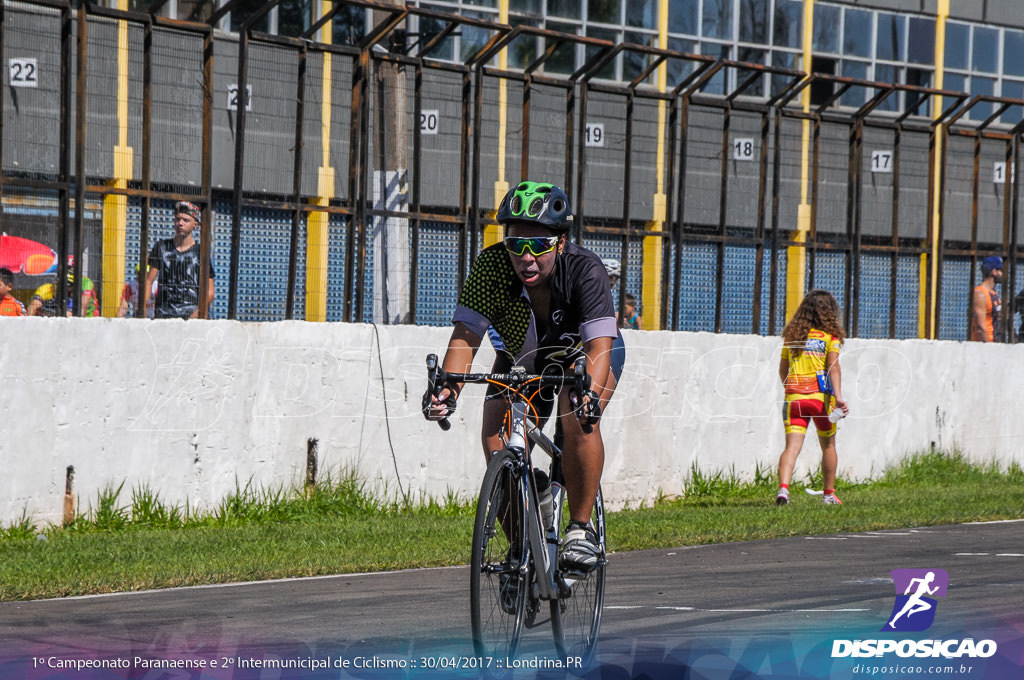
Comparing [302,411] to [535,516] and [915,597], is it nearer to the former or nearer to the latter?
[915,597]

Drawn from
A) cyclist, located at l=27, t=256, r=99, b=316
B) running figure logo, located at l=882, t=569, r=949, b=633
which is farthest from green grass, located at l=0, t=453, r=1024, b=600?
running figure logo, located at l=882, t=569, r=949, b=633

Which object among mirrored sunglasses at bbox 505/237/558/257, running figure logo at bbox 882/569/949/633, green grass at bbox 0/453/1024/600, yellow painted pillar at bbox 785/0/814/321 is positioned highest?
yellow painted pillar at bbox 785/0/814/321

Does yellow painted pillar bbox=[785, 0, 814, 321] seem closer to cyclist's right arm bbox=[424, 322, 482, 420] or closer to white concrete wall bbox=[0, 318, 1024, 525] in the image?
white concrete wall bbox=[0, 318, 1024, 525]

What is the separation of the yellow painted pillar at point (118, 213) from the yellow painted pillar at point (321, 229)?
181 cm

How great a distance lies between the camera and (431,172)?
15.2 m

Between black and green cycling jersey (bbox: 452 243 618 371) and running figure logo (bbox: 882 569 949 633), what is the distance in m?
1.98

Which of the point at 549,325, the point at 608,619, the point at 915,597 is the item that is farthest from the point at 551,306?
the point at 915,597

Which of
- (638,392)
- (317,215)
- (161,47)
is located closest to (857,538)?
(638,392)

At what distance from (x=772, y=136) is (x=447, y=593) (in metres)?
10.2

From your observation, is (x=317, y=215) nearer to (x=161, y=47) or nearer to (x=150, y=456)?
(x=161, y=47)

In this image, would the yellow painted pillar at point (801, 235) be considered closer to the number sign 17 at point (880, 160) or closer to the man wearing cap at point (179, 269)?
the number sign 17 at point (880, 160)

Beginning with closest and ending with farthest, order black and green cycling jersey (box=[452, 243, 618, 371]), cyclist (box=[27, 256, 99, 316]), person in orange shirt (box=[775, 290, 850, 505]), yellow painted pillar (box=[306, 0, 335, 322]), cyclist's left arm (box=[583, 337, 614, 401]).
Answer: cyclist's left arm (box=[583, 337, 614, 401])
black and green cycling jersey (box=[452, 243, 618, 371])
cyclist (box=[27, 256, 99, 316])
yellow painted pillar (box=[306, 0, 335, 322])
person in orange shirt (box=[775, 290, 850, 505])

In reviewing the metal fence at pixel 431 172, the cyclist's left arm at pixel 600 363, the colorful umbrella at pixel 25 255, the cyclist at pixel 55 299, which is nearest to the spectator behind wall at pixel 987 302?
the metal fence at pixel 431 172

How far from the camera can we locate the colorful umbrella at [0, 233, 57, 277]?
11.7 m
